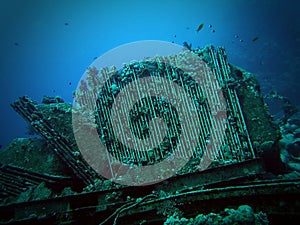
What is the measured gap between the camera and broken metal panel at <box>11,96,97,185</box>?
5.21 m

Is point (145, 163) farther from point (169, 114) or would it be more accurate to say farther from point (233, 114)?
point (233, 114)

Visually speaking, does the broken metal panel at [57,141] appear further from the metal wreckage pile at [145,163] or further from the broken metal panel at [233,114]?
the broken metal panel at [233,114]

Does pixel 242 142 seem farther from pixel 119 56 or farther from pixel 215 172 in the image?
pixel 119 56

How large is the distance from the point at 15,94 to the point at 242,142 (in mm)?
144777

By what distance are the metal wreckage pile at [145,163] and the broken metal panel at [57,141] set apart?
0.03 m

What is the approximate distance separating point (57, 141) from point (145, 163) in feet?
9.18

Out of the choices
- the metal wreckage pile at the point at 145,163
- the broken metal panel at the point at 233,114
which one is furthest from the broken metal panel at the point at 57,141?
the broken metal panel at the point at 233,114

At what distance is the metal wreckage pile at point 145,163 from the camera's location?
2.96m

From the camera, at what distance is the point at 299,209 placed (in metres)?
2.33

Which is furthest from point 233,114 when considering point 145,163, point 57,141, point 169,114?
point 57,141

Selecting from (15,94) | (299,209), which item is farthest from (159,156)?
(15,94)

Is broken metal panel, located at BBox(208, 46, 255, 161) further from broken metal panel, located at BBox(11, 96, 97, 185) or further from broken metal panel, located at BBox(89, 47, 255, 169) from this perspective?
broken metal panel, located at BBox(11, 96, 97, 185)

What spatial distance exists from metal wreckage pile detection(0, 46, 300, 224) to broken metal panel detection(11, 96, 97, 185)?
27 millimetres

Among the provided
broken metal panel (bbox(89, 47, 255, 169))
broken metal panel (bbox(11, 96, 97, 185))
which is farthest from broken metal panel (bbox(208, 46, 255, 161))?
broken metal panel (bbox(11, 96, 97, 185))
